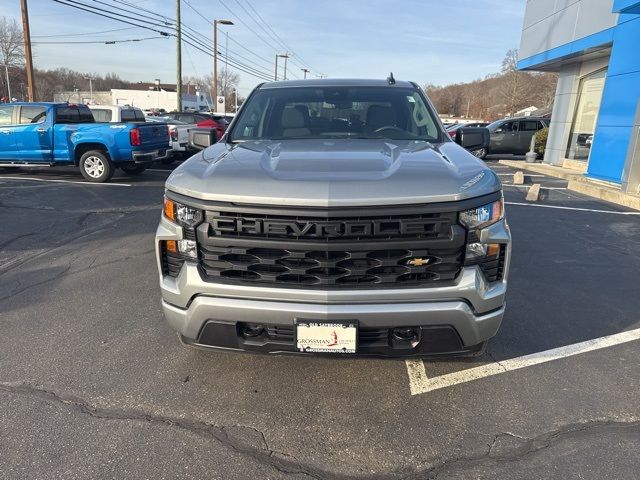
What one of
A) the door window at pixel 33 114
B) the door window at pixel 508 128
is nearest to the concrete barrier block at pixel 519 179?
the door window at pixel 508 128

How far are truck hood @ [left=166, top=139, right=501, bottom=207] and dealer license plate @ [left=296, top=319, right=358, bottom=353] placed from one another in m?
0.62

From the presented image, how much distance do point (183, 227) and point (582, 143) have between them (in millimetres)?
15898

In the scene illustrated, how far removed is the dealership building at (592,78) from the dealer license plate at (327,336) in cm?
991

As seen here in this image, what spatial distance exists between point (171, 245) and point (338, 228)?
991 mm

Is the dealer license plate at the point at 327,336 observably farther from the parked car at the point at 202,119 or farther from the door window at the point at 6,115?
the parked car at the point at 202,119

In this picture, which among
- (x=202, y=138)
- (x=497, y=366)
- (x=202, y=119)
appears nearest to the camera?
(x=497, y=366)

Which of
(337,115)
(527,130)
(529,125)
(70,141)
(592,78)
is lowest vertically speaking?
(70,141)

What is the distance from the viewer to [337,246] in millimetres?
2363

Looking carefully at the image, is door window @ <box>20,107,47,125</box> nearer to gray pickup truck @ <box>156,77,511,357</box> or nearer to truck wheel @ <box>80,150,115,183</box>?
truck wheel @ <box>80,150,115,183</box>

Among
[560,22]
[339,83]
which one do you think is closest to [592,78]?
[560,22]

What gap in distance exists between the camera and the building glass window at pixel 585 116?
14.4 metres

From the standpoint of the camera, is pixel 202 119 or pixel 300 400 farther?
pixel 202 119

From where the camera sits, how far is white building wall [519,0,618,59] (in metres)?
12.4

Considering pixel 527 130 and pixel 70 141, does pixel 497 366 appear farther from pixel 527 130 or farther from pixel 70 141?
pixel 527 130
